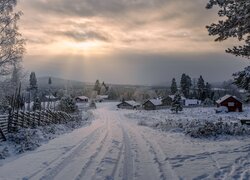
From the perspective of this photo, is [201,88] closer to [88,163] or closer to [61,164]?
[88,163]

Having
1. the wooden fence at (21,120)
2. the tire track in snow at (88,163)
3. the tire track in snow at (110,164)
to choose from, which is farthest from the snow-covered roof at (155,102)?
the tire track in snow at (88,163)

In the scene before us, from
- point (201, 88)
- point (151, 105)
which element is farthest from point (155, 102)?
point (201, 88)

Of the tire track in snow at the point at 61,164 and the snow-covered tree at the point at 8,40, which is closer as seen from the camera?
the tire track in snow at the point at 61,164

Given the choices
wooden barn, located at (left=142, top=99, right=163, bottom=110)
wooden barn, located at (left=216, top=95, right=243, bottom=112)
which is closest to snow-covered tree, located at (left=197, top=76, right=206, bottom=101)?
wooden barn, located at (left=142, top=99, right=163, bottom=110)

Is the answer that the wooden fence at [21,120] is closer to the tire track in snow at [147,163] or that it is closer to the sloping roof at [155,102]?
the tire track in snow at [147,163]

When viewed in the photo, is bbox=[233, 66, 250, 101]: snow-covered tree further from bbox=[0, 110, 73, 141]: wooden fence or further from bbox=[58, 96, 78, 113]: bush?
bbox=[58, 96, 78, 113]: bush

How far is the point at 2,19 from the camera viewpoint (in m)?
27.5

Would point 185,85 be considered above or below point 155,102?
above

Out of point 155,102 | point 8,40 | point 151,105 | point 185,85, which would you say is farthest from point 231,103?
point 8,40

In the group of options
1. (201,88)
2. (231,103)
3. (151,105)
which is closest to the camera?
(231,103)

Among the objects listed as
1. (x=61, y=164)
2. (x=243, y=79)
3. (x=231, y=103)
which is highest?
(x=243, y=79)

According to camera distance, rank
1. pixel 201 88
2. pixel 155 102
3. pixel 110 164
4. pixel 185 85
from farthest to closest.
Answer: pixel 185 85, pixel 201 88, pixel 155 102, pixel 110 164

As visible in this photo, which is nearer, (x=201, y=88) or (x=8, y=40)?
(x=8, y=40)

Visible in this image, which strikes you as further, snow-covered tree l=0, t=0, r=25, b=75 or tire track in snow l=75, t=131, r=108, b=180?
snow-covered tree l=0, t=0, r=25, b=75
